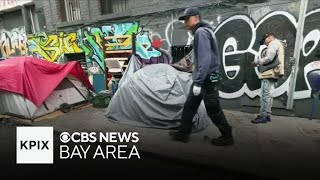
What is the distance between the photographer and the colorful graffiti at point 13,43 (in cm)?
1199

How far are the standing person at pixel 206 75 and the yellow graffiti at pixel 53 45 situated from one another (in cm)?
645

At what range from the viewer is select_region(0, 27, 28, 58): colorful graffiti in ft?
39.3

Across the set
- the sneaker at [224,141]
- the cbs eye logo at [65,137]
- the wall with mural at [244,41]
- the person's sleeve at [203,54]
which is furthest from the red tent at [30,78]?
the sneaker at [224,141]

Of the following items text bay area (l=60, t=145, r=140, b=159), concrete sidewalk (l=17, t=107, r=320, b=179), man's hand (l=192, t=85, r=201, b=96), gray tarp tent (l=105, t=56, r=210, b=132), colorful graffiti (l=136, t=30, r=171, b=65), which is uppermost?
colorful graffiti (l=136, t=30, r=171, b=65)

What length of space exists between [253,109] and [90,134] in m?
3.71

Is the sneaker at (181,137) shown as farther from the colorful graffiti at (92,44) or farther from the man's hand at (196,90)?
the colorful graffiti at (92,44)

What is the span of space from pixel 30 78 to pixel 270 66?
5.27 meters

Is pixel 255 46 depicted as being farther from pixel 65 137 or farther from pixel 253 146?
pixel 65 137

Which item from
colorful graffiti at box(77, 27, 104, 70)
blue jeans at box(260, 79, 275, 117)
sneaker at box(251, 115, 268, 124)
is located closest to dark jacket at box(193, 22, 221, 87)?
blue jeans at box(260, 79, 275, 117)

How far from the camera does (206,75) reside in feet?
14.1

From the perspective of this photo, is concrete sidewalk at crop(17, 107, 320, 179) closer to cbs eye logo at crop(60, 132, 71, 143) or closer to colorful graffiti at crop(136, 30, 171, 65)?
cbs eye logo at crop(60, 132, 71, 143)

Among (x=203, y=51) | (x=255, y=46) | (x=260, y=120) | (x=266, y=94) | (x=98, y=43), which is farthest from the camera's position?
(x=98, y=43)

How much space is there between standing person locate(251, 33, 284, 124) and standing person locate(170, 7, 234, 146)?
4.72 feet

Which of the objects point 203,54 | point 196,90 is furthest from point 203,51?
point 196,90
